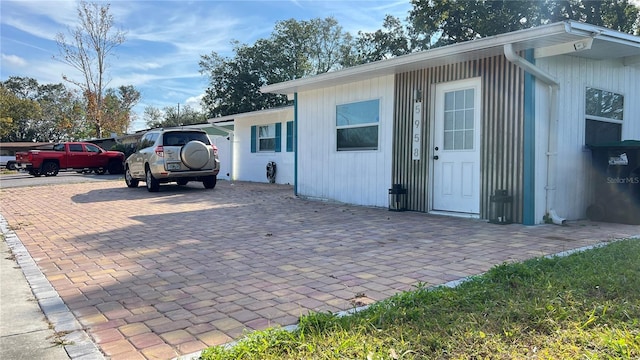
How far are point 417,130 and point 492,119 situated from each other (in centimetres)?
148

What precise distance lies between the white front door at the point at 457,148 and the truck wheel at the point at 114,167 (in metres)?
18.8

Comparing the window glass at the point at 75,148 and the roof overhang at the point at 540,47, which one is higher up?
the roof overhang at the point at 540,47

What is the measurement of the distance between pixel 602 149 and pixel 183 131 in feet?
32.1

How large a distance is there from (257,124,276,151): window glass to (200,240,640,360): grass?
13.2 metres

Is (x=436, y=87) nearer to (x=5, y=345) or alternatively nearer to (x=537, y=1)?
(x=5, y=345)

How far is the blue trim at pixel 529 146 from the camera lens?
669cm

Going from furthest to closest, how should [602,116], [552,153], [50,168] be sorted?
1. [50,168]
2. [602,116]
3. [552,153]

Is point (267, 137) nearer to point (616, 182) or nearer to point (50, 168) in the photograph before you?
point (50, 168)

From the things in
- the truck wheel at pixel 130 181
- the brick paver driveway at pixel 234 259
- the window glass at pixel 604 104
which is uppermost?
the window glass at pixel 604 104

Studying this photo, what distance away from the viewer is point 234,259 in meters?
4.70

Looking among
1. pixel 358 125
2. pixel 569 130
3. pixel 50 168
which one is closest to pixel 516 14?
pixel 358 125

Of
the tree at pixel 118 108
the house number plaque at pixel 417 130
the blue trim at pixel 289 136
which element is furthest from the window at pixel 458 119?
the tree at pixel 118 108

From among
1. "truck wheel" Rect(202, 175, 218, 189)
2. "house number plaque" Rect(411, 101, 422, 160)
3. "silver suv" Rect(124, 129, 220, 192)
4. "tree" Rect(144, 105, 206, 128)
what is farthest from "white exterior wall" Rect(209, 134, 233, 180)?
"tree" Rect(144, 105, 206, 128)

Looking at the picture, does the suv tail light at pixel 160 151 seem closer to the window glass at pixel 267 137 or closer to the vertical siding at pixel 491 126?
the window glass at pixel 267 137
